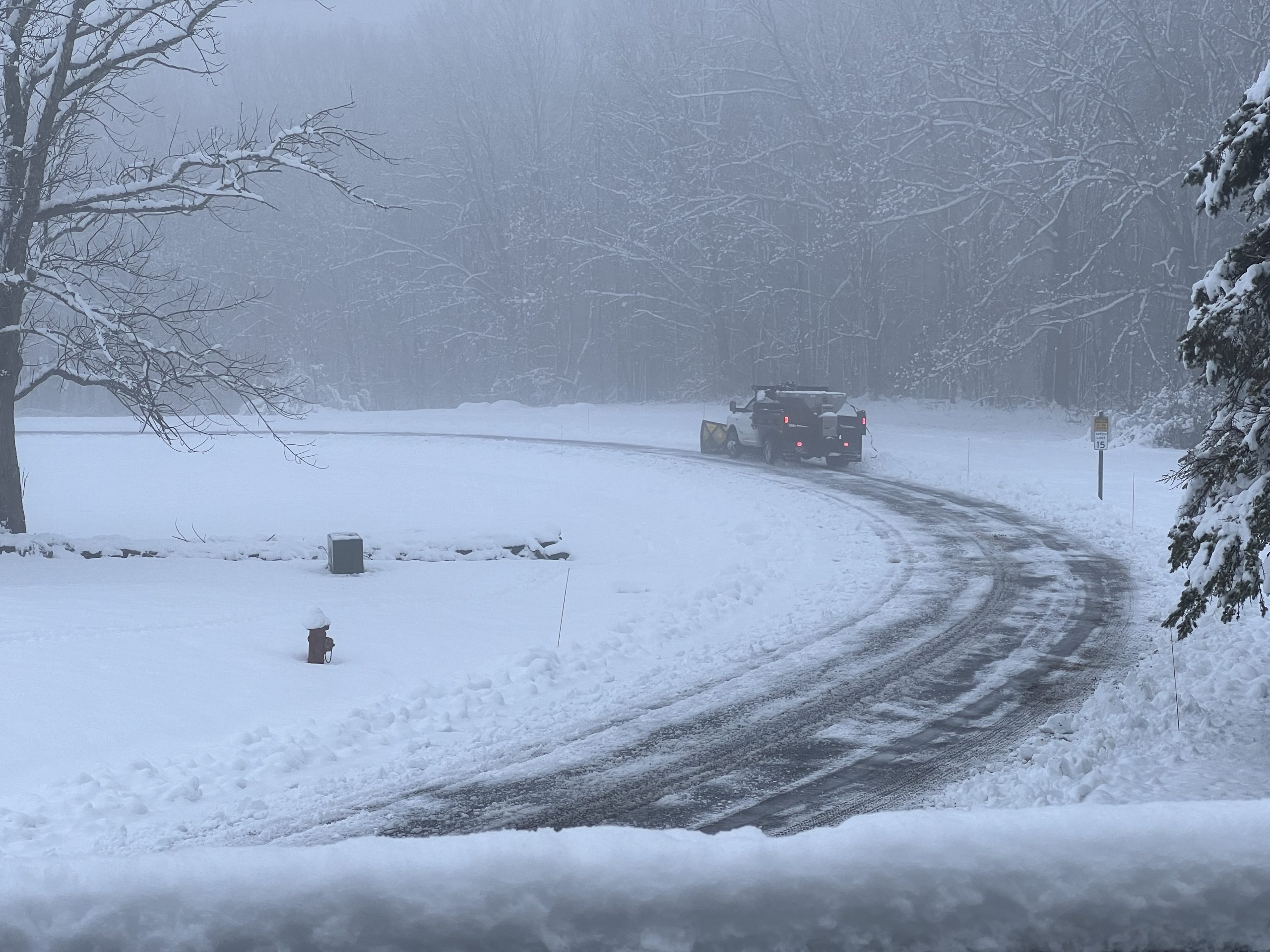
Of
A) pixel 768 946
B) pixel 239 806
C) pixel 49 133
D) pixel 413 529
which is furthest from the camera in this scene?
pixel 413 529

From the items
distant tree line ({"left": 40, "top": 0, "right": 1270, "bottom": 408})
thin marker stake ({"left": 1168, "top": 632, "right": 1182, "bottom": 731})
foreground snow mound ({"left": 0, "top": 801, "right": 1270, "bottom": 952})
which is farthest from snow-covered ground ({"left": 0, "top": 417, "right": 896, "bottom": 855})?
distant tree line ({"left": 40, "top": 0, "right": 1270, "bottom": 408})

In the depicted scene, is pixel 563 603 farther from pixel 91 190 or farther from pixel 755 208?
pixel 755 208

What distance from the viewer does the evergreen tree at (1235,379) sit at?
23.2ft

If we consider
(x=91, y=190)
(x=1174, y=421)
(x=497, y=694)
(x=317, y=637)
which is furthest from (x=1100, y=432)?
(x=91, y=190)

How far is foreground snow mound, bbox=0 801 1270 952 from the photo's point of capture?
1.68 metres

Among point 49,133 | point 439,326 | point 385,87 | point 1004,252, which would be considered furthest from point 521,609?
point 385,87

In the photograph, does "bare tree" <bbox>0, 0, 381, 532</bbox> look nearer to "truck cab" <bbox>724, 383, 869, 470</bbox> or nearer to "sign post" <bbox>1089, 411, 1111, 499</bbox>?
"sign post" <bbox>1089, 411, 1111, 499</bbox>

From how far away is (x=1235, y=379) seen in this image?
25.0 ft

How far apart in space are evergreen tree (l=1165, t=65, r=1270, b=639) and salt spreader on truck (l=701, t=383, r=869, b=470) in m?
21.4

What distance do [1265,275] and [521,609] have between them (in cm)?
890

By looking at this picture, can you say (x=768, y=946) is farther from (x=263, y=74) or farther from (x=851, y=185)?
(x=263, y=74)

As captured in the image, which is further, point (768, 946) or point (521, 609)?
point (521, 609)

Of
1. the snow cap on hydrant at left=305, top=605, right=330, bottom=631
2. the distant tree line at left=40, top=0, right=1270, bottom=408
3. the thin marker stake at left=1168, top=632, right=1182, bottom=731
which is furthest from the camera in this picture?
the distant tree line at left=40, top=0, right=1270, bottom=408

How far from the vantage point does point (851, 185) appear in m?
46.6
